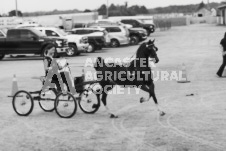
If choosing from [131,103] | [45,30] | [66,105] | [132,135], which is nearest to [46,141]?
[132,135]

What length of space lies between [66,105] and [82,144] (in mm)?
2901

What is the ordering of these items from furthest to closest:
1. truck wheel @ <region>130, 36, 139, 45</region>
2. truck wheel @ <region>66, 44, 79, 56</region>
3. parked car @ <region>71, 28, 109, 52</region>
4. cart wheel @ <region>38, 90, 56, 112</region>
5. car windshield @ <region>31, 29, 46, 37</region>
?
truck wheel @ <region>130, 36, 139, 45</region>, parked car @ <region>71, 28, 109, 52</region>, truck wheel @ <region>66, 44, 79, 56</region>, car windshield @ <region>31, 29, 46, 37</region>, cart wheel @ <region>38, 90, 56, 112</region>

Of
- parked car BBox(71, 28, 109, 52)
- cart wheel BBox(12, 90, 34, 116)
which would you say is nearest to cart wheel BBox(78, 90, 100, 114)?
cart wheel BBox(12, 90, 34, 116)

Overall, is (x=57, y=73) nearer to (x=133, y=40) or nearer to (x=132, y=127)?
(x=132, y=127)

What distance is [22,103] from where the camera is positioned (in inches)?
461

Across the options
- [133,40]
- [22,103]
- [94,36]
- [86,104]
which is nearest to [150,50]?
[86,104]

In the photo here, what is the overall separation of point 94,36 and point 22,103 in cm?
2323

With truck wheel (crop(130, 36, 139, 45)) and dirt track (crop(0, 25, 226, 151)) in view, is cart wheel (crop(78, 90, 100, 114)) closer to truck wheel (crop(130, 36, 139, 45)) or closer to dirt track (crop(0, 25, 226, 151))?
dirt track (crop(0, 25, 226, 151))

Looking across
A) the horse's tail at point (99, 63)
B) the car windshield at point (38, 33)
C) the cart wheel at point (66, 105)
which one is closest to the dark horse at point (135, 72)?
the horse's tail at point (99, 63)

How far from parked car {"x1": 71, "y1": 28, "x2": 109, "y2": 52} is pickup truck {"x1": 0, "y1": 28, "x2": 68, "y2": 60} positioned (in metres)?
4.68

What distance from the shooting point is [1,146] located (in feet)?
28.7

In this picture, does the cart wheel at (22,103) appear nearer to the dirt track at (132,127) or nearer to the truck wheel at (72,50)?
the dirt track at (132,127)

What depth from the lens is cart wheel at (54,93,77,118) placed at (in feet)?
36.3

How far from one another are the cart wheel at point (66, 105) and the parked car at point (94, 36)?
22.0 m
